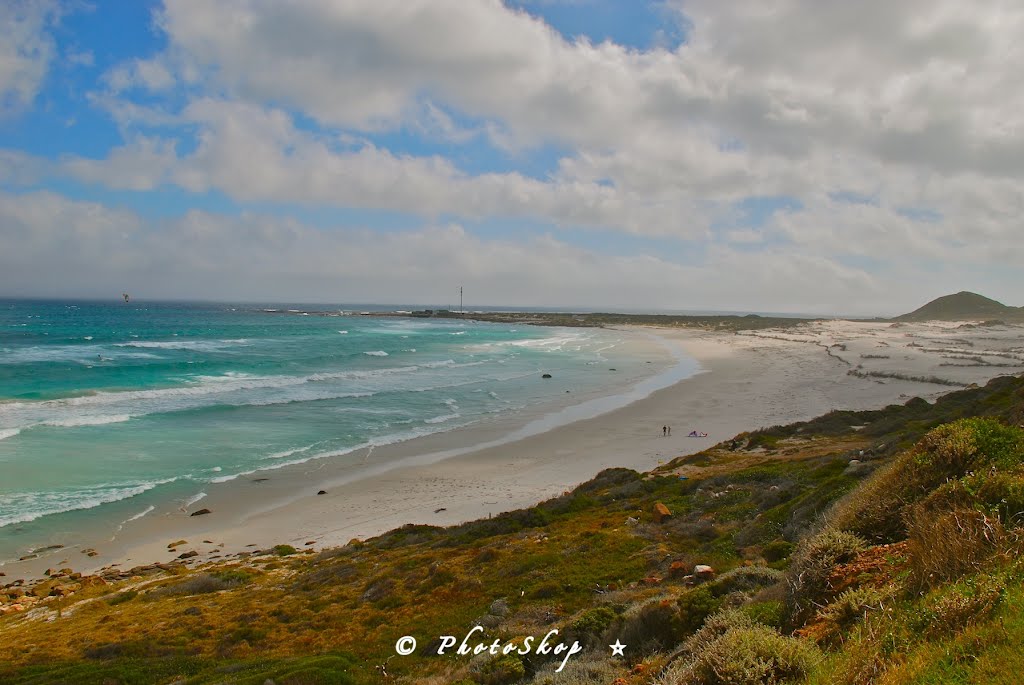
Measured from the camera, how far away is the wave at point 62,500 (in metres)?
17.2

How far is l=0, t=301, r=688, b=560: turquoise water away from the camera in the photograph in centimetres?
1955

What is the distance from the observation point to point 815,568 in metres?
5.45

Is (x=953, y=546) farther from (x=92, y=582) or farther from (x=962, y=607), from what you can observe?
(x=92, y=582)

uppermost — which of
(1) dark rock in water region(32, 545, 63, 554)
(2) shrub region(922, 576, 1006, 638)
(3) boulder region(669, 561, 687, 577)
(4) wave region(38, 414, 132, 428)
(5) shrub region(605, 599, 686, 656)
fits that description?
(2) shrub region(922, 576, 1006, 638)

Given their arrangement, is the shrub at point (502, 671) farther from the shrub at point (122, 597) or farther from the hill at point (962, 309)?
the hill at point (962, 309)

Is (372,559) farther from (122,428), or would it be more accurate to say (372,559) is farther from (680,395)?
(680,395)

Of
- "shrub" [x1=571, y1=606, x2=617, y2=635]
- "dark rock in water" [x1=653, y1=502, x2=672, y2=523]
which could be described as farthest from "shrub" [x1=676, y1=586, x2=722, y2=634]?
"dark rock in water" [x1=653, y1=502, x2=672, y2=523]

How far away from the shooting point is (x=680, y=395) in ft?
118

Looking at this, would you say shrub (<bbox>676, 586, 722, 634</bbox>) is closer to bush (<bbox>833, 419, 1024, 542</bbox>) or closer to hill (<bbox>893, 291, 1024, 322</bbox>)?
bush (<bbox>833, 419, 1024, 542</bbox>)

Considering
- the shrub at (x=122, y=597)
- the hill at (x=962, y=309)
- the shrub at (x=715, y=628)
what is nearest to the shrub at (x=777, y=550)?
the shrub at (x=715, y=628)

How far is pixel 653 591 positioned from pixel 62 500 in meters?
20.1

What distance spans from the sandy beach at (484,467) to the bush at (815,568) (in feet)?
39.9

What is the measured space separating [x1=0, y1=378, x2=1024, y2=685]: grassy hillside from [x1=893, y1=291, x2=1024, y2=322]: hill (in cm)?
14211

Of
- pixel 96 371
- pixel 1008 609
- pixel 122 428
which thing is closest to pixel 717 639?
pixel 1008 609
